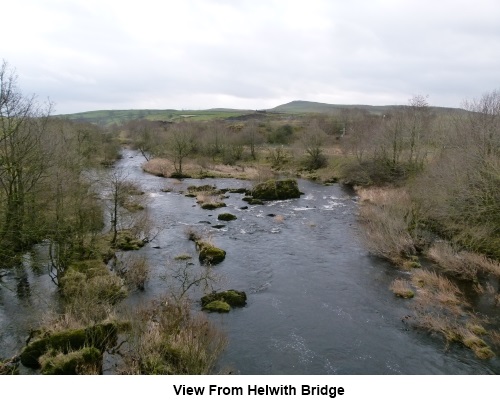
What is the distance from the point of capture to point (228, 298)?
22906 mm

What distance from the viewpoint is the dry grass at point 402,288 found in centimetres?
2394

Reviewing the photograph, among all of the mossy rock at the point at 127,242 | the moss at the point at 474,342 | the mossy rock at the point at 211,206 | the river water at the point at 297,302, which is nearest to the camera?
the river water at the point at 297,302

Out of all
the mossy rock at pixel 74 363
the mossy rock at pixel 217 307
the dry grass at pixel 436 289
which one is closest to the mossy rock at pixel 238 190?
the dry grass at pixel 436 289

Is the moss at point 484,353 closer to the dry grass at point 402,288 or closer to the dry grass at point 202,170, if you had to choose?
the dry grass at point 402,288

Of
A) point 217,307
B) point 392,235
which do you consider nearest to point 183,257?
point 217,307

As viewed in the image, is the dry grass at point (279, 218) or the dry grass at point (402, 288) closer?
the dry grass at point (402, 288)

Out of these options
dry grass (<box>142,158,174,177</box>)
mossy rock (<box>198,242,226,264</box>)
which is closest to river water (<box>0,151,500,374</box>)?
mossy rock (<box>198,242,226,264</box>)

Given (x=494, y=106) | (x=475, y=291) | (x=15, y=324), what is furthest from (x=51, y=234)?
(x=494, y=106)

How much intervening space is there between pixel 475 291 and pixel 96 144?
57.6 m

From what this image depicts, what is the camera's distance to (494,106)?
3581cm

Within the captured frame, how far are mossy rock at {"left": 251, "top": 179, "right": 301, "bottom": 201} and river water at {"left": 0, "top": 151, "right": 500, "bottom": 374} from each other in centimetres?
1146

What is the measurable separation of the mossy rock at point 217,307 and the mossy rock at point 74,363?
290 inches

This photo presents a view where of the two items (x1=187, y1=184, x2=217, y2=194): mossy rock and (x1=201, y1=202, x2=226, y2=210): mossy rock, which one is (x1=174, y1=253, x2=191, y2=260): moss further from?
(x1=187, y1=184, x2=217, y2=194): mossy rock

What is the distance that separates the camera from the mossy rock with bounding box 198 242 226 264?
29.3 meters
